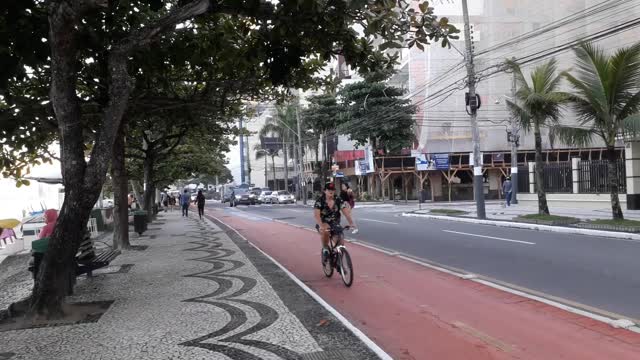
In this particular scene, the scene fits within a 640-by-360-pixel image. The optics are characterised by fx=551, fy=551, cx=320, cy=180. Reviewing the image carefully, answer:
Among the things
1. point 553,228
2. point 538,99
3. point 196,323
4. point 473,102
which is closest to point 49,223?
point 196,323

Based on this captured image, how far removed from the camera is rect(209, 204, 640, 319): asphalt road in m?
7.99

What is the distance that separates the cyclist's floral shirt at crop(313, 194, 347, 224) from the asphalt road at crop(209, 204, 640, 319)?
9.49ft

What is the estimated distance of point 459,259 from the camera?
460 inches

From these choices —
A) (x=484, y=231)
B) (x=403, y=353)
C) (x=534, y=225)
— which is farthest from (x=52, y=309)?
(x=534, y=225)

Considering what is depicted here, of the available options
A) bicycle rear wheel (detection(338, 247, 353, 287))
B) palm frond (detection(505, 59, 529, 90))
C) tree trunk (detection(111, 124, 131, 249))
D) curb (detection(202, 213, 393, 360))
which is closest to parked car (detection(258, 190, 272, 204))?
palm frond (detection(505, 59, 529, 90))

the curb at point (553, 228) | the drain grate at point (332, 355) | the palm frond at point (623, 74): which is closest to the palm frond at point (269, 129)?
the curb at point (553, 228)

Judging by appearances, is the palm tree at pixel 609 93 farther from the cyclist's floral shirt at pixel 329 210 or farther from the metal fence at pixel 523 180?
the metal fence at pixel 523 180

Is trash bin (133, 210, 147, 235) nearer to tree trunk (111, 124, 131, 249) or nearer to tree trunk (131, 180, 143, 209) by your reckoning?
tree trunk (111, 124, 131, 249)

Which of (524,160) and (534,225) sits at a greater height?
(524,160)

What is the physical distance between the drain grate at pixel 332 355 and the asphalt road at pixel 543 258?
3.67 meters

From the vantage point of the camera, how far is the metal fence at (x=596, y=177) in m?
23.5

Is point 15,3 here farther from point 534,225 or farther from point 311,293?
point 534,225

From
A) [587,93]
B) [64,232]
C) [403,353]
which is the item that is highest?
[587,93]

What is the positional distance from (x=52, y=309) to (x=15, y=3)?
4108 mm
